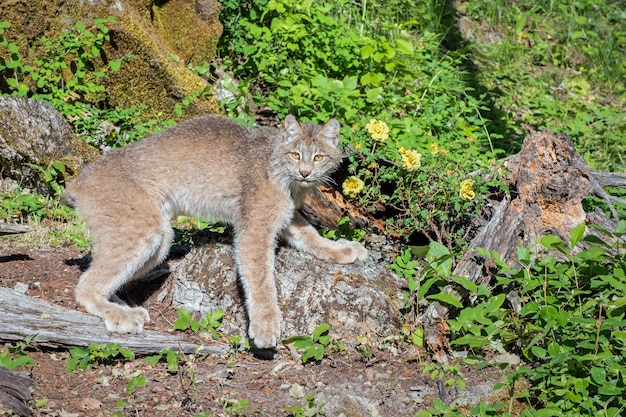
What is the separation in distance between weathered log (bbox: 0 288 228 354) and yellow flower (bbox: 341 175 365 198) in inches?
64.7

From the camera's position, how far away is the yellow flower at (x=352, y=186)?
6.05 metres

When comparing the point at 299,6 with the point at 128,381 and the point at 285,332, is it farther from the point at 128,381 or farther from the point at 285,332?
the point at 128,381

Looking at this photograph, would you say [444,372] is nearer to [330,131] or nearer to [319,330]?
[319,330]

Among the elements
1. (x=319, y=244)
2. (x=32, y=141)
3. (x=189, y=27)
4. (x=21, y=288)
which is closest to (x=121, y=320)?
(x=21, y=288)

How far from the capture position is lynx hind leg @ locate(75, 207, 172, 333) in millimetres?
5316

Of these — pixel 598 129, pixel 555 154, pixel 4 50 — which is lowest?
pixel 598 129

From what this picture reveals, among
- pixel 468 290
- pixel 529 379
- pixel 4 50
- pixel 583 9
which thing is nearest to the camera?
pixel 529 379

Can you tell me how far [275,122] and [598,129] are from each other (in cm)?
435

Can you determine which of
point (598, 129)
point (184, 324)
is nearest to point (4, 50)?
point (184, 324)

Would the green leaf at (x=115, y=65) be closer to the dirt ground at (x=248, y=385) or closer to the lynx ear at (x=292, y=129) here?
the lynx ear at (x=292, y=129)

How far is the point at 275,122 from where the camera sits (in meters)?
8.55

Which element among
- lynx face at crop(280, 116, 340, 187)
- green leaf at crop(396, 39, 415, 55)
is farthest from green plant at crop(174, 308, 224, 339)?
green leaf at crop(396, 39, 415, 55)

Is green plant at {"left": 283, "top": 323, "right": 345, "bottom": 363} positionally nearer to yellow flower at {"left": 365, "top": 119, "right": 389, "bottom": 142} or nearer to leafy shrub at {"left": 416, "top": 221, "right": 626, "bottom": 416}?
leafy shrub at {"left": 416, "top": 221, "right": 626, "bottom": 416}

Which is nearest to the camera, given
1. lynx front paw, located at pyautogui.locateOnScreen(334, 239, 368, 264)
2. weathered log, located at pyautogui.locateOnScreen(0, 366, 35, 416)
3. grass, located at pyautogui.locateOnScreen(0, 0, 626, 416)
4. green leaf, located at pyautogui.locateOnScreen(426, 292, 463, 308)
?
weathered log, located at pyautogui.locateOnScreen(0, 366, 35, 416)
